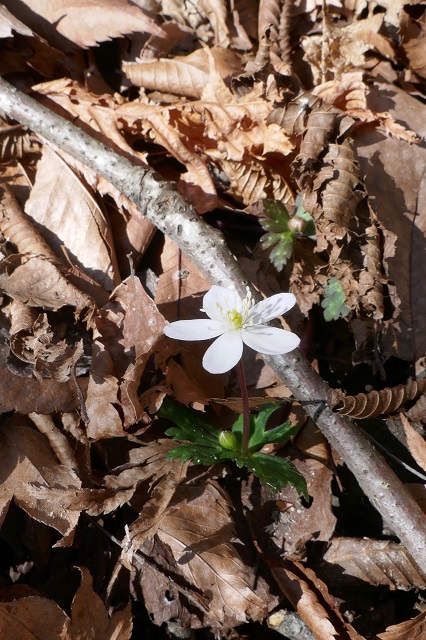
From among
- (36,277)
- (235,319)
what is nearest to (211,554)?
(235,319)

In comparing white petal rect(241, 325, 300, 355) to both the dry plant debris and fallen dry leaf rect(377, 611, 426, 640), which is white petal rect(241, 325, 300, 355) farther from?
fallen dry leaf rect(377, 611, 426, 640)

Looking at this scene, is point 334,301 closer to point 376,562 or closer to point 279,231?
point 279,231

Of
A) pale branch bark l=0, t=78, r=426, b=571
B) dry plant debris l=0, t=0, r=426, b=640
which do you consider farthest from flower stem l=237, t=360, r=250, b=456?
pale branch bark l=0, t=78, r=426, b=571

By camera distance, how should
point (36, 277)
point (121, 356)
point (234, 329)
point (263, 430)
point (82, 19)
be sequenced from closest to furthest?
point (234, 329) < point (263, 430) < point (121, 356) < point (36, 277) < point (82, 19)

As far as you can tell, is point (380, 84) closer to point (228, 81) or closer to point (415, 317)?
point (228, 81)

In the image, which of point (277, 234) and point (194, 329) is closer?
point (194, 329)

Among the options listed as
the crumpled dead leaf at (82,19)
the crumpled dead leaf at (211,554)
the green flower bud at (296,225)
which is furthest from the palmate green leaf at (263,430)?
the crumpled dead leaf at (82,19)
